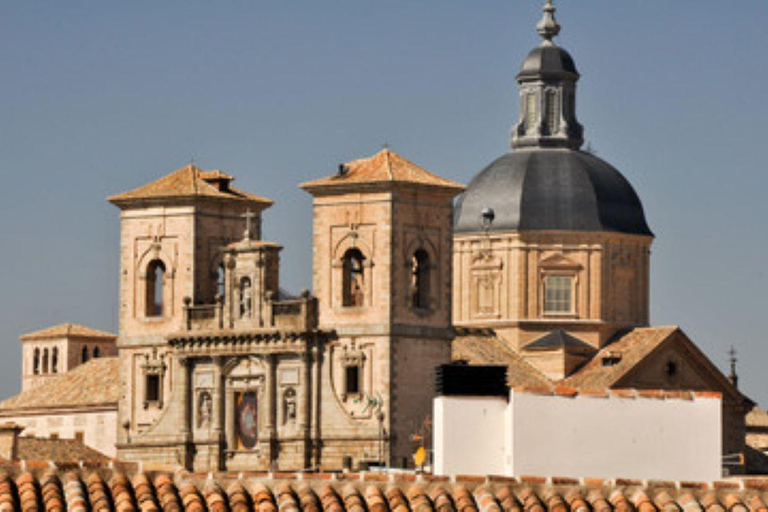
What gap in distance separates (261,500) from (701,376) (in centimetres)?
7344

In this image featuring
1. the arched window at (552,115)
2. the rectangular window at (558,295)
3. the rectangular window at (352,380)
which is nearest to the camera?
the rectangular window at (352,380)

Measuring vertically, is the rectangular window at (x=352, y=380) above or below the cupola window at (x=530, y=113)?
below

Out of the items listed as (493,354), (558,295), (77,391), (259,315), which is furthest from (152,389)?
(558,295)

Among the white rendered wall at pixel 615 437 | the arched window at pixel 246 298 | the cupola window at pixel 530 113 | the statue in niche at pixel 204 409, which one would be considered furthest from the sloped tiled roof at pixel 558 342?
the white rendered wall at pixel 615 437

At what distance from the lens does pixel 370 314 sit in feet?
307

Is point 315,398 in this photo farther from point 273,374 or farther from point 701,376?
point 701,376

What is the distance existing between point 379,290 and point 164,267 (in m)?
8.80

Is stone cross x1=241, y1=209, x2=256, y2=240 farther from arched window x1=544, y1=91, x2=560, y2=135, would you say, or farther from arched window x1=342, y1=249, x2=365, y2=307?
arched window x1=544, y1=91, x2=560, y2=135

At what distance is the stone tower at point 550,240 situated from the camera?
111438mm

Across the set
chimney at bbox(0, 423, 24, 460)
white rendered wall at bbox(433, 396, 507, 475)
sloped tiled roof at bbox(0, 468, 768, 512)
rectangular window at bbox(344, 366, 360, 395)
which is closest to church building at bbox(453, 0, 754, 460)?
rectangular window at bbox(344, 366, 360, 395)

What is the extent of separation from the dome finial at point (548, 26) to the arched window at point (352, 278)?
80.3ft

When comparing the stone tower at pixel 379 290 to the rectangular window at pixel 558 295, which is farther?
the rectangular window at pixel 558 295

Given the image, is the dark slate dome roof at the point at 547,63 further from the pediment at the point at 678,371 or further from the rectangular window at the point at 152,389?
the rectangular window at the point at 152,389

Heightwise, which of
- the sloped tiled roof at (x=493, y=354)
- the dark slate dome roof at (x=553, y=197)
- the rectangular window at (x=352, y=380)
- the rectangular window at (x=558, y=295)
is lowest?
the rectangular window at (x=352, y=380)
